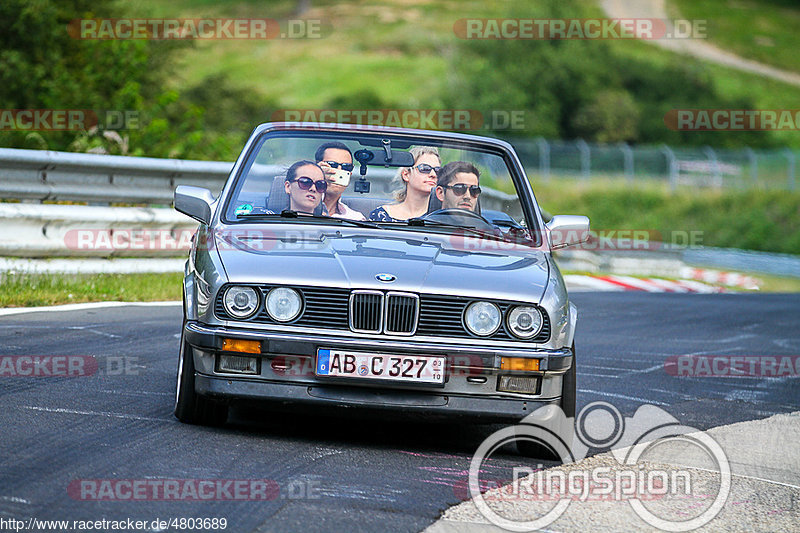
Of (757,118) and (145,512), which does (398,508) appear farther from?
(757,118)

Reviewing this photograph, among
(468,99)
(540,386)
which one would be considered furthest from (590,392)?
(468,99)

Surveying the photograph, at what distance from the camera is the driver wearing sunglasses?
6.83 m

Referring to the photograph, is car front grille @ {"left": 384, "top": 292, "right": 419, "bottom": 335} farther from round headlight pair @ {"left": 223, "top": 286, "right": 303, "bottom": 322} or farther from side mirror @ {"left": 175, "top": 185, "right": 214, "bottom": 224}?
side mirror @ {"left": 175, "top": 185, "right": 214, "bottom": 224}

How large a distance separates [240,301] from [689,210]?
→ 39.5 metres

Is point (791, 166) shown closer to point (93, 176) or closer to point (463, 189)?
point (93, 176)

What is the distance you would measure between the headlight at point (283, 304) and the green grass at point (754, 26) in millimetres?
91553

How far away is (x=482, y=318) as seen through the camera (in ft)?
18.6

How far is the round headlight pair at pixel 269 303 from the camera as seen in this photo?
18.4ft

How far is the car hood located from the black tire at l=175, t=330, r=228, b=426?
0.49 metres

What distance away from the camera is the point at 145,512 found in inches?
171

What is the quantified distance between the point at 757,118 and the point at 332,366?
66903 millimetres
